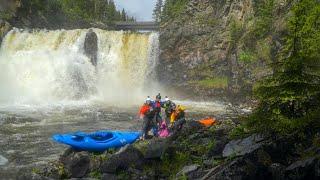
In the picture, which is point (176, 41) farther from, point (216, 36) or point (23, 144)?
point (23, 144)

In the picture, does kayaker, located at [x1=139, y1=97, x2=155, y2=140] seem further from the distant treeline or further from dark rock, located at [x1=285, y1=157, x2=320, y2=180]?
the distant treeline

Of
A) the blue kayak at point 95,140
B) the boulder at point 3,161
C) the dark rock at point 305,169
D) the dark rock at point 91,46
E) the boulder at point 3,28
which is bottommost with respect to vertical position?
the boulder at point 3,161

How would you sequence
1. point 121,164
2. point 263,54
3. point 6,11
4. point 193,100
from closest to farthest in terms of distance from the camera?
point 121,164
point 263,54
point 193,100
point 6,11

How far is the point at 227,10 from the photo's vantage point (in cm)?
4509

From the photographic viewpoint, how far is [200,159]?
1268cm

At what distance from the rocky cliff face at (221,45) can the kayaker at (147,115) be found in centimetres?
2071

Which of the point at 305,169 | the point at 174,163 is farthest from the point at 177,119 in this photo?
the point at 305,169

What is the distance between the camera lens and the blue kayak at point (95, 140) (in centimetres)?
1425

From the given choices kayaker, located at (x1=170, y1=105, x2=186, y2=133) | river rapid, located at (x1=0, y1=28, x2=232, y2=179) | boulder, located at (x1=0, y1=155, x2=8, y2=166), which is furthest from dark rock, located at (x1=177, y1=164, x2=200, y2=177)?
river rapid, located at (x1=0, y1=28, x2=232, y2=179)

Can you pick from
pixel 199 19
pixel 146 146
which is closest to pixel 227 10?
pixel 199 19

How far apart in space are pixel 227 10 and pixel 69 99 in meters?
17.5

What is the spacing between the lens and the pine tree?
11.3 m

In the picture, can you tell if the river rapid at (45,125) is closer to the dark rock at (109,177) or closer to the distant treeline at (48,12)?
the dark rock at (109,177)

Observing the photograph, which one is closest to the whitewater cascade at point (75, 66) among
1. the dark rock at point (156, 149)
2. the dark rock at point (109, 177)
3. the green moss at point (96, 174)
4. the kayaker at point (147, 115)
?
the kayaker at point (147, 115)
